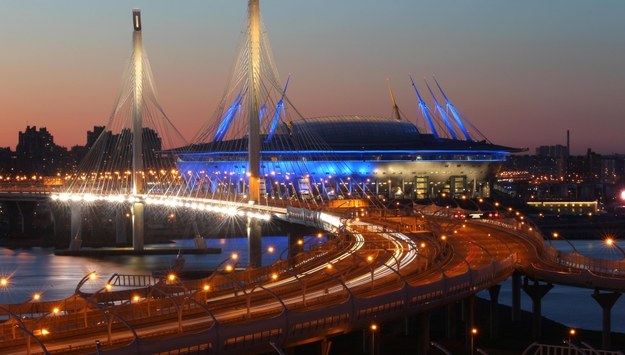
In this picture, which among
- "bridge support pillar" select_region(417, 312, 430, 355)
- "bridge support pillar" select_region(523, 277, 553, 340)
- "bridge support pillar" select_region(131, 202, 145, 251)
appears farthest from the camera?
"bridge support pillar" select_region(131, 202, 145, 251)

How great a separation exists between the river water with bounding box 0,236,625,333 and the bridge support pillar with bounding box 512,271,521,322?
167 centimetres

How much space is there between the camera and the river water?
40.1 m

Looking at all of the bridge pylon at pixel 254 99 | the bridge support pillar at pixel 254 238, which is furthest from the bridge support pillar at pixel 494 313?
the bridge support pillar at pixel 254 238

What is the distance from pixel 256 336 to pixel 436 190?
262 feet

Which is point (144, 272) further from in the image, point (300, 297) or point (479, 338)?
point (300, 297)

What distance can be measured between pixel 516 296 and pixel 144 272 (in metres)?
22.1

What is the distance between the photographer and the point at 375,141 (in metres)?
98.4

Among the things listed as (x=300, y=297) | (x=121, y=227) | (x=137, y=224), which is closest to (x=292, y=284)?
(x=300, y=297)

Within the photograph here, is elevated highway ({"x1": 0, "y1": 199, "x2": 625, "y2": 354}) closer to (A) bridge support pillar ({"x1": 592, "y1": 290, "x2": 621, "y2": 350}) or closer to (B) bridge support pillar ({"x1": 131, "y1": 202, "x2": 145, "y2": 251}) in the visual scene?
(A) bridge support pillar ({"x1": 592, "y1": 290, "x2": 621, "y2": 350})

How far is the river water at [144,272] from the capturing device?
4012cm

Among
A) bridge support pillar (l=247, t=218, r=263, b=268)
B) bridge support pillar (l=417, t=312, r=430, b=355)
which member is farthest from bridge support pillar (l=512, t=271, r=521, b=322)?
bridge support pillar (l=247, t=218, r=263, b=268)

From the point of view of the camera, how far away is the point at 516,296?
36.4m

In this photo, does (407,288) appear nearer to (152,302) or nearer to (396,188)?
(152,302)

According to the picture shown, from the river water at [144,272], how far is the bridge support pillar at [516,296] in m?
1.67
